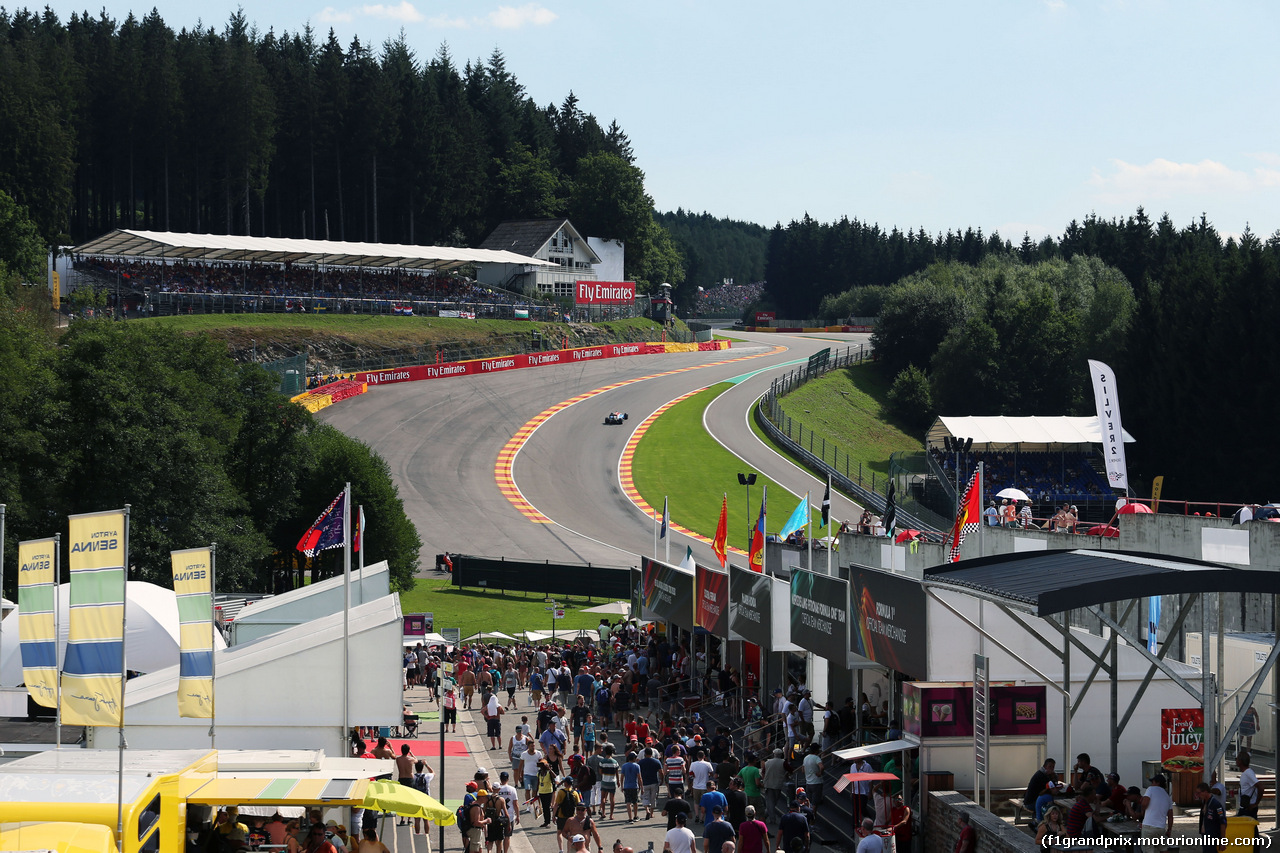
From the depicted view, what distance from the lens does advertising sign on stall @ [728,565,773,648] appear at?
2434 centimetres

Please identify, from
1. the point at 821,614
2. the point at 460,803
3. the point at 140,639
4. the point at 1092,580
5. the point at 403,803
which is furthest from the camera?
the point at 140,639

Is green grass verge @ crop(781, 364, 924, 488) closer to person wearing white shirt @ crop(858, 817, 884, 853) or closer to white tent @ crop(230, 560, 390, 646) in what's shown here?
white tent @ crop(230, 560, 390, 646)

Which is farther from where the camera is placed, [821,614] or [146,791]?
[821,614]

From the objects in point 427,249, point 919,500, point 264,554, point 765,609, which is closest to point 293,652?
point 765,609

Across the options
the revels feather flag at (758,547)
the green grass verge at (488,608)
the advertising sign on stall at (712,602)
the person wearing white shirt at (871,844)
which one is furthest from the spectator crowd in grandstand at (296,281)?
the person wearing white shirt at (871,844)

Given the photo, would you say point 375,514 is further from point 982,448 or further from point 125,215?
point 125,215

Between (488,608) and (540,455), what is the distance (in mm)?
21173

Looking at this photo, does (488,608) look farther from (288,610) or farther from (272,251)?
(272,251)

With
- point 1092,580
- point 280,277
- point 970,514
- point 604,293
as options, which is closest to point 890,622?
point 1092,580

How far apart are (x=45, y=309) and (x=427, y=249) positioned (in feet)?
125

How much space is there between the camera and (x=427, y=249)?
9894 centimetres

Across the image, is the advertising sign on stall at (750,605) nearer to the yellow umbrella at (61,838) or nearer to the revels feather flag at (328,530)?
the revels feather flag at (328,530)

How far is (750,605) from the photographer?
25391 millimetres

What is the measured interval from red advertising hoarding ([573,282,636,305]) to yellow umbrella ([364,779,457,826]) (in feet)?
292
